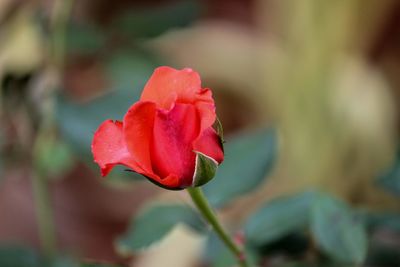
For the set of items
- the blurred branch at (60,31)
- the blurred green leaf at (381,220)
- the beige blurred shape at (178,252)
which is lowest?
the blurred green leaf at (381,220)

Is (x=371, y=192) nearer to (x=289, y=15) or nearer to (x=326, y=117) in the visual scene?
(x=326, y=117)

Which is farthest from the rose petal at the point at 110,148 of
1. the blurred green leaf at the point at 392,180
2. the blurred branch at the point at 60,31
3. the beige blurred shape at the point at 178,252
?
the beige blurred shape at the point at 178,252

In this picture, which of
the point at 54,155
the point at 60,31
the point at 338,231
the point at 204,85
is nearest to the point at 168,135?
the point at 338,231

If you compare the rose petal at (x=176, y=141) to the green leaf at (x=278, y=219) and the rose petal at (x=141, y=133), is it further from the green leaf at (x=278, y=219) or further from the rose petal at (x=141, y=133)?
the green leaf at (x=278, y=219)

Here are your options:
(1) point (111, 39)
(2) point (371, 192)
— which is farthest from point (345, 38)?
(1) point (111, 39)

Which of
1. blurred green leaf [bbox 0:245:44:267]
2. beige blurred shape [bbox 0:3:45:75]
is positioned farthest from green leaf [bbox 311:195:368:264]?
beige blurred shape [bbox 0:3:45:75]

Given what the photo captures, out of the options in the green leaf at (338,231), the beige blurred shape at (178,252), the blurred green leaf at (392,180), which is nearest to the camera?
the green leaf at (338,231)

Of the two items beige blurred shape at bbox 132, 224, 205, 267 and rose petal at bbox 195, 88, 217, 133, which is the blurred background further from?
rose petal at bbox 195, 88, 217, 133
